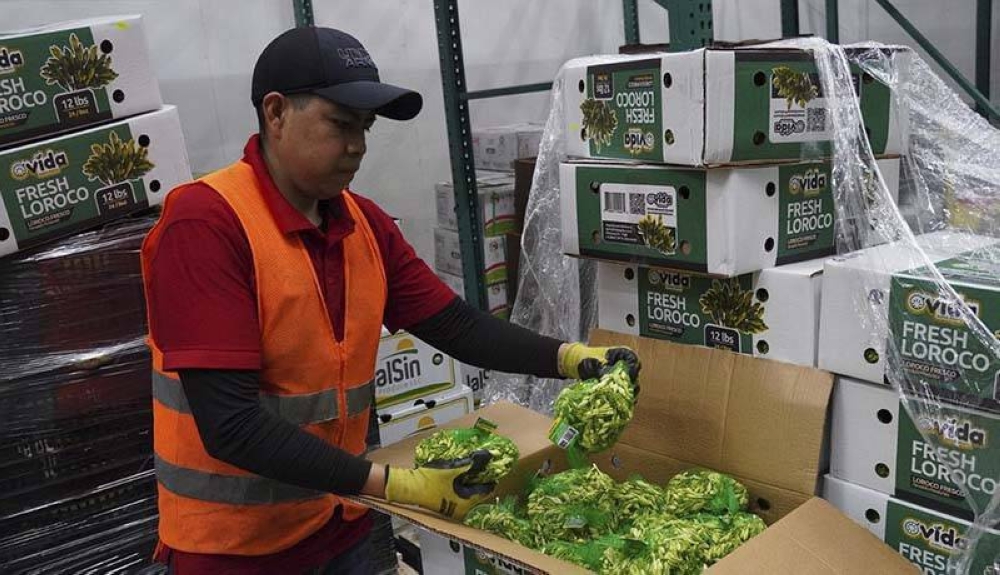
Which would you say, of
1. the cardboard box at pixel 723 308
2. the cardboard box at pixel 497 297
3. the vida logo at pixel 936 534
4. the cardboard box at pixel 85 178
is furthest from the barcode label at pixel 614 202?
the cardboard box at pixel 497 297

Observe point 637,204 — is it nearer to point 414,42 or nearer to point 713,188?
point 713,188

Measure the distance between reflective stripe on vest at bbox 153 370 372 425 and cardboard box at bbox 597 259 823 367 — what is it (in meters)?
0.71

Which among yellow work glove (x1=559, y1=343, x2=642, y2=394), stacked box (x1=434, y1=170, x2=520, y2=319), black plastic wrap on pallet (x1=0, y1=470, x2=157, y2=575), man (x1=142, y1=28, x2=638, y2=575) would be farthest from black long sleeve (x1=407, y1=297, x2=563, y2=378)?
stacked box (x1=434, y1=170, x2=520, y2=319)

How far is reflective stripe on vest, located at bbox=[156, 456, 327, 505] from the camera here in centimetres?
138

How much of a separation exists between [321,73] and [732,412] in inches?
39.4

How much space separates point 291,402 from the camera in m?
1.38

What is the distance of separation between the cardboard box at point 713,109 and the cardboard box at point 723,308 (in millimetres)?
251

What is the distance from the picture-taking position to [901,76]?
1.74 m

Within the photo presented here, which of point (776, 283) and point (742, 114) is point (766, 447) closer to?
point (776, 283)

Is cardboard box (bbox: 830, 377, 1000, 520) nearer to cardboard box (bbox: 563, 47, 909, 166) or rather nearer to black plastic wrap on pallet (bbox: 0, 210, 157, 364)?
cardboard box (bbox: 563, 47, 909, 166)

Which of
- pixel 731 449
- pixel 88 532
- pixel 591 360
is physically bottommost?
pixel 88 532

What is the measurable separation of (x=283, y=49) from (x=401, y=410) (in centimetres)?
135

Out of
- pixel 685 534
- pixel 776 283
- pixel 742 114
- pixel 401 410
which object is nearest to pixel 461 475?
pixel 685 534

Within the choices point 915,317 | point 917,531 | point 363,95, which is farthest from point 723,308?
point 363,95
